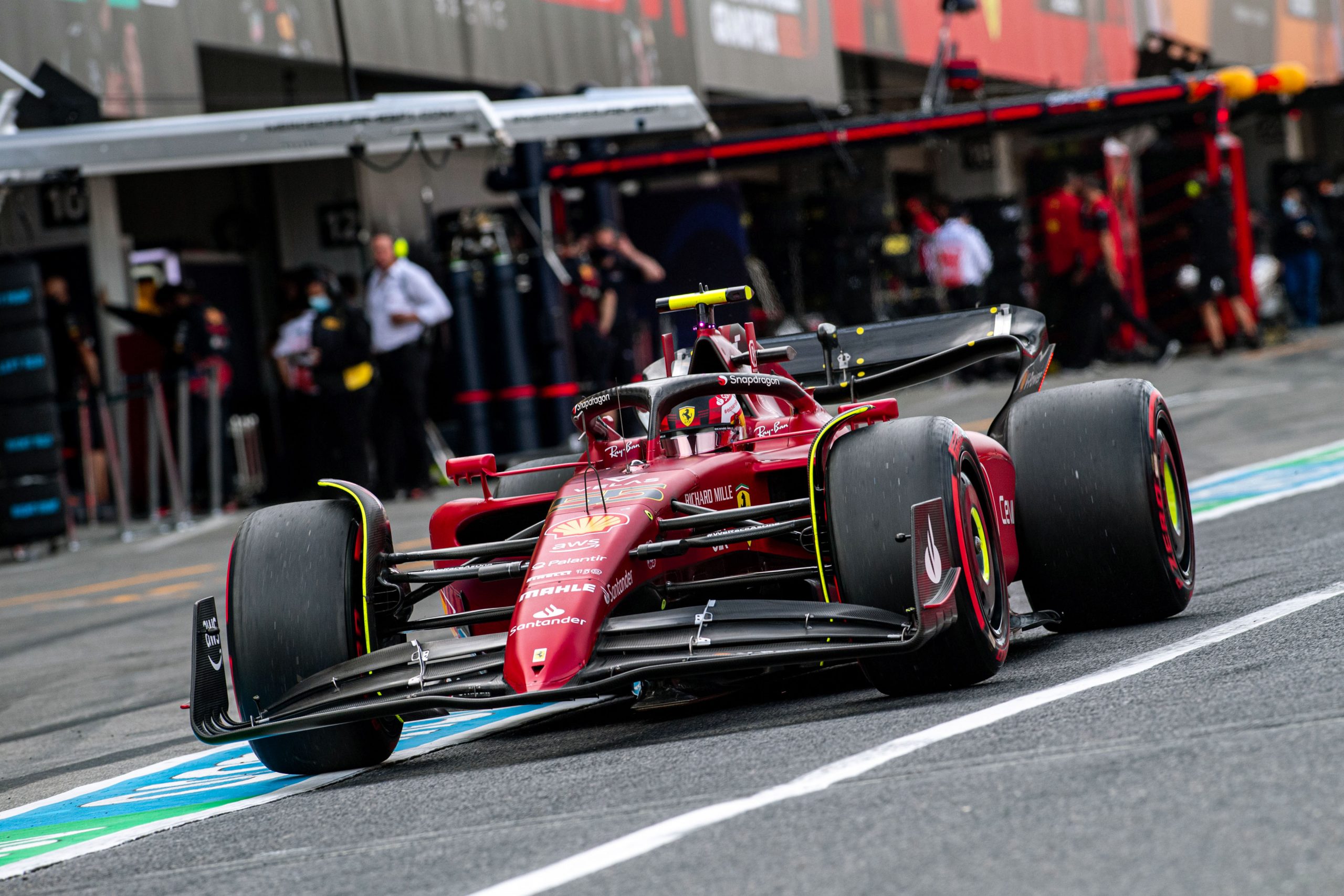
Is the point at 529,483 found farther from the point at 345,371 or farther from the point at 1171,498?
the point at 345,371

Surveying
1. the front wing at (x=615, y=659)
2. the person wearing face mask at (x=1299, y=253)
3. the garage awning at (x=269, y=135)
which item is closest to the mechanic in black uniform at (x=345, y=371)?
the garage awning at (x=269, y=135)

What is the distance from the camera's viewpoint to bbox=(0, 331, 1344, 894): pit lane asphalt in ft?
11.6

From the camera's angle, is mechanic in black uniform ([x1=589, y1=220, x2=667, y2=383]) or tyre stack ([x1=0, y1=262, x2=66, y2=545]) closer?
tyre stack ([x1=0, y1=262, x2=66, y2=545])

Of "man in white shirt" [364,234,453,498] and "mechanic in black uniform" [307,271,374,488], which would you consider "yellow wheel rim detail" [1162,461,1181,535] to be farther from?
"man in white shirt" [364,234,453,498]

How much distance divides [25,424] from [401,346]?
3.07m

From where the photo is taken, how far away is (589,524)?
230 inches

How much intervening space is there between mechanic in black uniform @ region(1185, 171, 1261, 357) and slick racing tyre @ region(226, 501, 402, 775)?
17945mm

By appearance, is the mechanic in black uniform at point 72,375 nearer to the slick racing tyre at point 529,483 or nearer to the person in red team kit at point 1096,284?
the slick racing tyre at point 529,483

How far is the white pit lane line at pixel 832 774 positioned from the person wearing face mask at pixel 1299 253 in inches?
893

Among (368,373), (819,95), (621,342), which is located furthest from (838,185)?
(368,373)

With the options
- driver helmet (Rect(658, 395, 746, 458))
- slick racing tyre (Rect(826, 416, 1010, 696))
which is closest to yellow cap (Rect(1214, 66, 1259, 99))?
driver helmet (Rect(658, 395, 746, 458))

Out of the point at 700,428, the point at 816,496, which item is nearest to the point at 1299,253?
the point at 700,428

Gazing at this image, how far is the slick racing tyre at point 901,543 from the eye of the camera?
18.1 ft

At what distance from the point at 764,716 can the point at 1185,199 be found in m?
19.5
